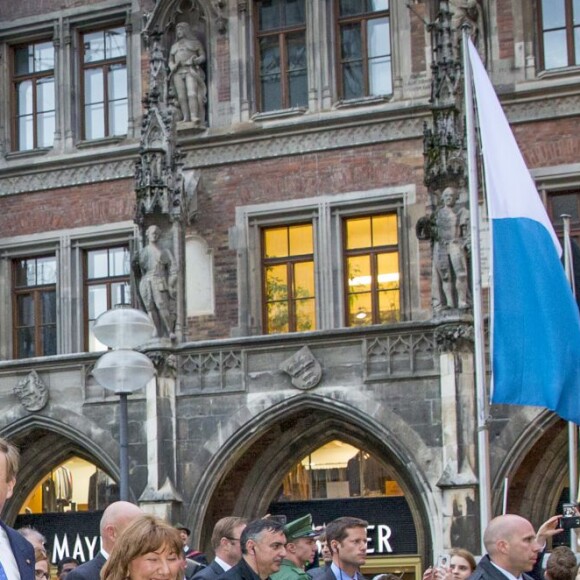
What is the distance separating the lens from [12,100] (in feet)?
78.5

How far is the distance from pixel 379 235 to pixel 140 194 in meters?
3.06

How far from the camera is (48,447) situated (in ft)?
72.4

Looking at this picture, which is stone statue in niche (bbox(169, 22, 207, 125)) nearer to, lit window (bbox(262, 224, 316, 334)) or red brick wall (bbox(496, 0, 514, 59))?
lit window (bbox(262, 224, 316, 334))

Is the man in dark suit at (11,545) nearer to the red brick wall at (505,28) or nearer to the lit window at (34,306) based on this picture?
the red brick wall at (505,28)

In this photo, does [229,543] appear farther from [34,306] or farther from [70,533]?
[34,306]

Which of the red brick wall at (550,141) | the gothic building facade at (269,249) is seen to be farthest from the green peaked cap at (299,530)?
the red brick wall at (550,141)

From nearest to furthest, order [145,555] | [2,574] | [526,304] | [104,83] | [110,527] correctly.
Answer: [145,555] < [2,574] < [110,527] < [526,304] < [104,83]

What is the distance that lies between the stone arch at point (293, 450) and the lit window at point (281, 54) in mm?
4260

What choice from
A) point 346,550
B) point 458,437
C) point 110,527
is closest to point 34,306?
point 458,437

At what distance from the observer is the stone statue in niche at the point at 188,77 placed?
22.1 metres

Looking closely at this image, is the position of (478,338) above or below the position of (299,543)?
above

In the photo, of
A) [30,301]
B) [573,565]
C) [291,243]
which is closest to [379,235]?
[291,243]

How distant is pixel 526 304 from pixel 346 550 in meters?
5.61

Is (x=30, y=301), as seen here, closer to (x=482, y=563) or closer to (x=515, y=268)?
(x=515, y=268)
